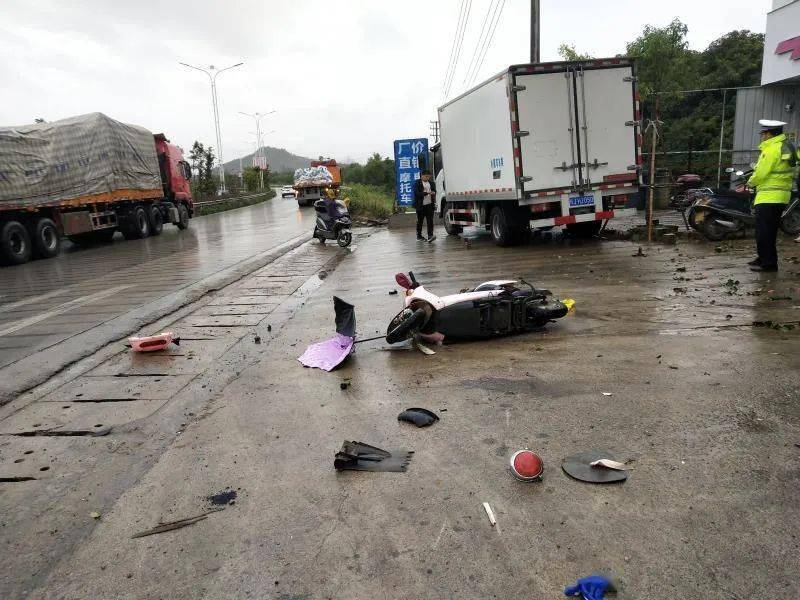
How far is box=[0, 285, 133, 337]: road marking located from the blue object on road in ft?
21.5

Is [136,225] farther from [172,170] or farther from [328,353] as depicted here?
[328,353]

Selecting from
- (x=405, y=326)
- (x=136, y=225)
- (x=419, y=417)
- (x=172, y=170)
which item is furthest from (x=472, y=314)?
(x=172, y=170)

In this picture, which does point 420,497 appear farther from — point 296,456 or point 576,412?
point 576,412

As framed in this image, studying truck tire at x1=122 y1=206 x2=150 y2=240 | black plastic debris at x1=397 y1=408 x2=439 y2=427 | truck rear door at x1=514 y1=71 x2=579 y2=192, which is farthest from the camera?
truck tire at x1=122 y1=206 x2=150 y2=240

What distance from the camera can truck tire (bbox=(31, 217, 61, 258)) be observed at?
14070 millimetres

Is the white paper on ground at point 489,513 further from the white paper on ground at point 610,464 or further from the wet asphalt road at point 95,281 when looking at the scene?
the wet asphalt road at point 95,281

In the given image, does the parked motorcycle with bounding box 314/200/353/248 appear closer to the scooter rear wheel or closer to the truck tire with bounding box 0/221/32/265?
the truck tire with bounding box 0/221/32/265

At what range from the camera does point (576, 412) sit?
324 centimetres

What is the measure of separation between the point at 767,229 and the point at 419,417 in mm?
5592

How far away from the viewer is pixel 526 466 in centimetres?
259

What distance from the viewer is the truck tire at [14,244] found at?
12946mm

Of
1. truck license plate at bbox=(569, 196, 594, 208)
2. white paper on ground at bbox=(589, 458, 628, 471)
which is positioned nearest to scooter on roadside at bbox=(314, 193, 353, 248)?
truck license plate at bbox=(569, 196, 594, 208)

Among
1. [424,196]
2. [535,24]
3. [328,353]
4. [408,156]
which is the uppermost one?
[535,24]

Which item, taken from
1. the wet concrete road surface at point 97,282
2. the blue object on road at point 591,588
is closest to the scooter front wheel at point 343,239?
the wet concrete road surface at point 97,282
